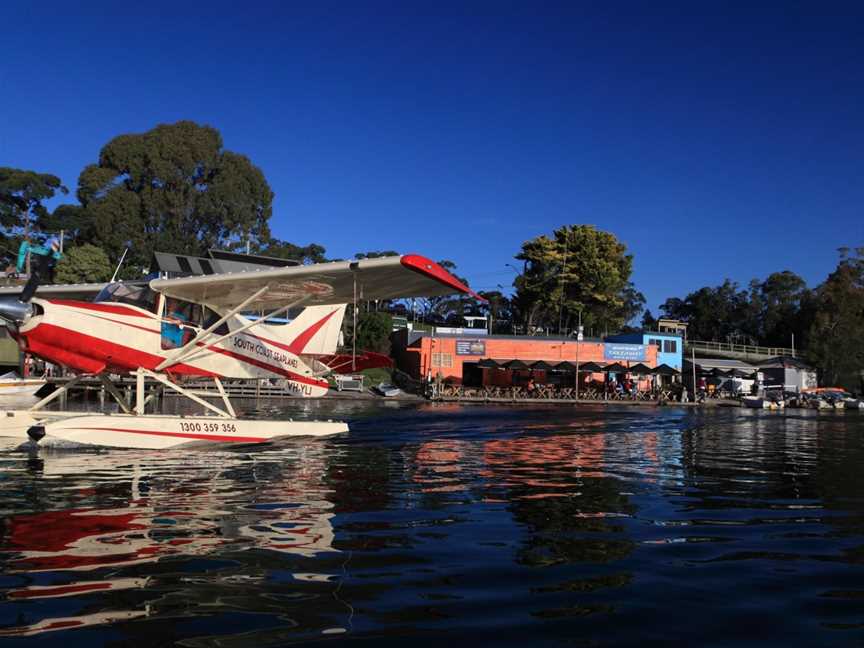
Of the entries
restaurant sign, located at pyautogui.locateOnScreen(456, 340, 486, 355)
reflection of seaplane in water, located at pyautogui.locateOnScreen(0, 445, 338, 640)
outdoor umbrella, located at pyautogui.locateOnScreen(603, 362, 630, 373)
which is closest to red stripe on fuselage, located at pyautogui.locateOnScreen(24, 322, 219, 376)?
reflection of seaplane in water, located at pyautogui.locateOnScreen(0, 445, 338, 640)

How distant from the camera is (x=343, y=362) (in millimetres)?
16891

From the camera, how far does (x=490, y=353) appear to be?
4491 centimetres

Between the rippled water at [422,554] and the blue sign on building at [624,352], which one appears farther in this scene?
the blue sign on building at [624,352]

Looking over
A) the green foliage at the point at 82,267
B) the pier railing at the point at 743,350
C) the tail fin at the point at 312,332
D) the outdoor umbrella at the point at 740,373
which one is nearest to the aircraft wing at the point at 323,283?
the tail fin at the point at 312,332

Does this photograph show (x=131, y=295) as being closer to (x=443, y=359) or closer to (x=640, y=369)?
(x=443, y=359)

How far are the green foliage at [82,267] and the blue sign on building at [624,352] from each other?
3476 centimetres

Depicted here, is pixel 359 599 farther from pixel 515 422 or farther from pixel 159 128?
pixel 159 128

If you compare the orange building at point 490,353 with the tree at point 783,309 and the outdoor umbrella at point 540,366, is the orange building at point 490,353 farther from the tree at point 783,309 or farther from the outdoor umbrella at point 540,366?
the tree at point 783,309

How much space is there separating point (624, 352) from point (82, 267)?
37415mm

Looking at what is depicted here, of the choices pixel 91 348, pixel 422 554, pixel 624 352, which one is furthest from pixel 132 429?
pixel 624 352

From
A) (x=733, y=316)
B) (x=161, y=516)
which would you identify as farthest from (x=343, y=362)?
(x=733, y=316)

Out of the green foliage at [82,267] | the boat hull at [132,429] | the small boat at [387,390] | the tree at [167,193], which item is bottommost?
the small boat at [387,390]

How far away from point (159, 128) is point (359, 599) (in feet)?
194

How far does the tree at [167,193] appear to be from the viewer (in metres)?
51.8
